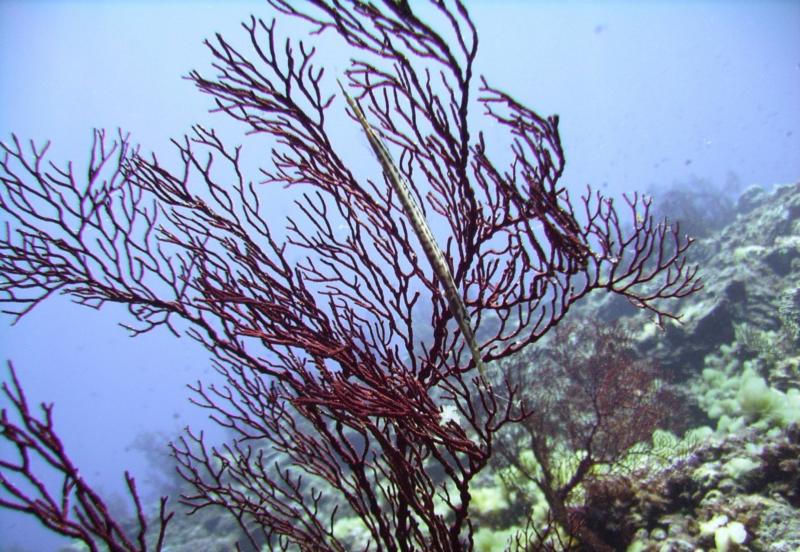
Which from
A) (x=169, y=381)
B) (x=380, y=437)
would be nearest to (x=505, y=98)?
(x=380, y=437)

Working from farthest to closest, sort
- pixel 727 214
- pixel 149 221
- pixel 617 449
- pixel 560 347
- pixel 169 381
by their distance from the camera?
pixel 169 381
pixel 727 214
pixel 560 347
pixel 617 449
pixel 149 221

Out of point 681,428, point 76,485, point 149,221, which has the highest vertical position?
point 149,221

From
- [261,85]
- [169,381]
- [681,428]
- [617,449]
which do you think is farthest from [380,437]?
[169,381]

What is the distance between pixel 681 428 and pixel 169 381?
6874 inches

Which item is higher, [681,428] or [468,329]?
[681,428]

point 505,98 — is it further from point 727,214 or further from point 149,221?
point 727,214

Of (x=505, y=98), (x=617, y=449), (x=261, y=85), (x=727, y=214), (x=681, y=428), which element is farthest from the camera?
(x=727, y=214)

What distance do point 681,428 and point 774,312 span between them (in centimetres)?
478

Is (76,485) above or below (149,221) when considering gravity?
below

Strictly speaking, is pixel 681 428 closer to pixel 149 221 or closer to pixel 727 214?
pixel 149 221

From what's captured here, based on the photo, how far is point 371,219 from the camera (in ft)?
11.6

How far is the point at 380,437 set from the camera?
9.64ft

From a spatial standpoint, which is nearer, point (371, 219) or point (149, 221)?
point (371, 219)

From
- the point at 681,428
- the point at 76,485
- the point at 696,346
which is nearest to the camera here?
the point at 76,485
